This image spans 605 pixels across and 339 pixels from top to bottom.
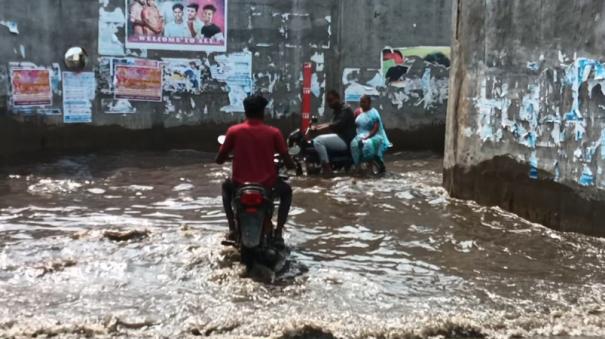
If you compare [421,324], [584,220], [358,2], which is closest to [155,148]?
[358,2]

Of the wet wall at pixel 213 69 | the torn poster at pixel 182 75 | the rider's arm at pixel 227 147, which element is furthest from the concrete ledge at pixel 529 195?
the torn poster at pixel 182 75

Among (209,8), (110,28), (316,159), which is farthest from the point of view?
(209,8)

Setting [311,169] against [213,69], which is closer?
[311,169]

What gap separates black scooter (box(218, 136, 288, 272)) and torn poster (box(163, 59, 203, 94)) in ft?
27.3

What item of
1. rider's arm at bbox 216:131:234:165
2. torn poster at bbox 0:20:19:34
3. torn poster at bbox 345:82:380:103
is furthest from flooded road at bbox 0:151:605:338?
torn poster at bbox 345:82:380:103

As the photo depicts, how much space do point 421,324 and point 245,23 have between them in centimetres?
1045

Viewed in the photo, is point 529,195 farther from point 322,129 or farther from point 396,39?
point 396,39

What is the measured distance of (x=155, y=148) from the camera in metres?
13.8

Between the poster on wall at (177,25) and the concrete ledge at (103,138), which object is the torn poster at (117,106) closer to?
the concrete ledge at (103,138)

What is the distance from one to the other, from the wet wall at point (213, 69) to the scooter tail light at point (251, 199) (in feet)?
27.1

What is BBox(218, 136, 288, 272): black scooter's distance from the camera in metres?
5.54

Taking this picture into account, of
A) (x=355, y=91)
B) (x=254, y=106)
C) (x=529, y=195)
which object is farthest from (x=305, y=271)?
(x=355, y=91)

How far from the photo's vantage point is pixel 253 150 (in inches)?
231

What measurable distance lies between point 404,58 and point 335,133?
175 inches
